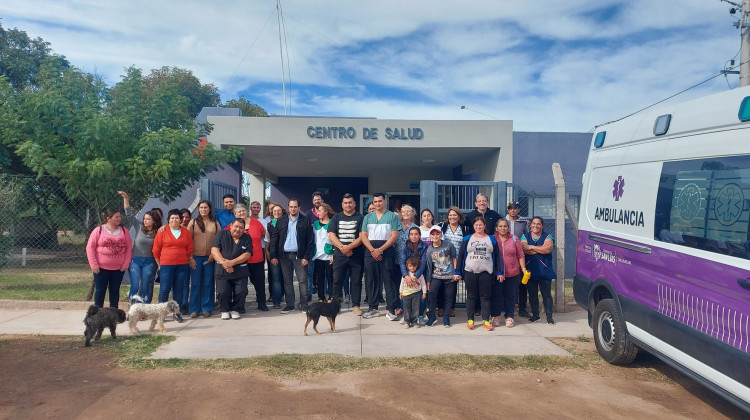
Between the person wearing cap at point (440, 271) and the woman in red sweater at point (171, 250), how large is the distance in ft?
11.1

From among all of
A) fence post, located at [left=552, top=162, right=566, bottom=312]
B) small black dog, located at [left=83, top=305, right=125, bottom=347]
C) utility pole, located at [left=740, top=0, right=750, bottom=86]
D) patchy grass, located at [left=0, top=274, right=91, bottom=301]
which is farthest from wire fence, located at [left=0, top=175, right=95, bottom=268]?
utility pole, located at [left=740, top=0, right=750, bottom=86]

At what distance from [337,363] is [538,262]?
353 cm

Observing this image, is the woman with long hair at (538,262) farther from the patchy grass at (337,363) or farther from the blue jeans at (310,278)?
the blue jeans at (310,278)

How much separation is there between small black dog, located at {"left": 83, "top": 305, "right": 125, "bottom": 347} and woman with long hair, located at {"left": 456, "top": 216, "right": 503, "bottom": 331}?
14.3ft

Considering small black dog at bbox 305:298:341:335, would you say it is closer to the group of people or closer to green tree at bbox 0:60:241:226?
the group of people

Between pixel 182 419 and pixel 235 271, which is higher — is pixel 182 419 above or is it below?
below

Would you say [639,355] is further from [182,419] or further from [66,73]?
[66,73]

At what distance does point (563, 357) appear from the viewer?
5.83 metres

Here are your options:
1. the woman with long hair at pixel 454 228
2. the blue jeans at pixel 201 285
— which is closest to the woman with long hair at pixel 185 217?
the blue jeans at pixel 201 285

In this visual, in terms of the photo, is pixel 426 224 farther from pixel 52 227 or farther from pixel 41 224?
pixel 41 224

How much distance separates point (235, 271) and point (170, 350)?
5.54ft

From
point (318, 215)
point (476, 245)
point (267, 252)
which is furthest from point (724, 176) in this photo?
point (267, 252)

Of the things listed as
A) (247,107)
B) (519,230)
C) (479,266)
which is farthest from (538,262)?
(247,107)

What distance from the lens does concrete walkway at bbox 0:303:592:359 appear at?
596 cm
